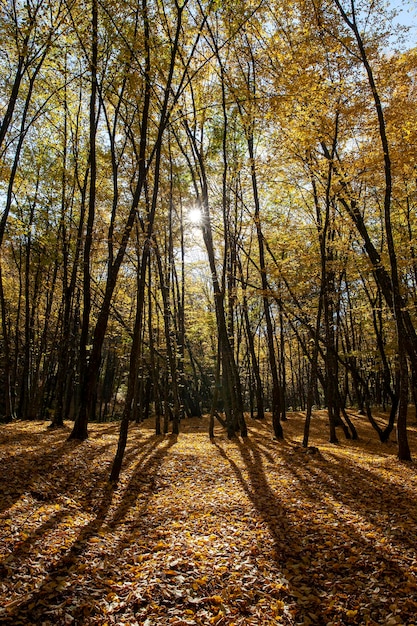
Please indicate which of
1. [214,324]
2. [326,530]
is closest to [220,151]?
[214,324]

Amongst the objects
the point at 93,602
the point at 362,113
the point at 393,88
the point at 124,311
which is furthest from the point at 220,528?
the point at 124,311

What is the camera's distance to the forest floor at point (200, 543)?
10.8 ft

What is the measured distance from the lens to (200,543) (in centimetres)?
449

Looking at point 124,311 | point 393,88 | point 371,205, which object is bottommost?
point 124,311

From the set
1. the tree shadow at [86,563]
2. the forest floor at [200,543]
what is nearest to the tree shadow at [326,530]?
the forest floor at [200,543]

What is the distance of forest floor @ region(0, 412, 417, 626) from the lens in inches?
130

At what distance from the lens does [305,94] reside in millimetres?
8438

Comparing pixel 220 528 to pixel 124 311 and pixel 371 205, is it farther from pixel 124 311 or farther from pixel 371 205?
pixel 124 311

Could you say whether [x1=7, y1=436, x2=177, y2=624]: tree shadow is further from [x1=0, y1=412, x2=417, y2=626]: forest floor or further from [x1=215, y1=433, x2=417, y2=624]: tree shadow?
[x1=215, y1=433, x2=417, y2=624]: tree shadow

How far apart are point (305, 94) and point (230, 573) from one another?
31.0ft

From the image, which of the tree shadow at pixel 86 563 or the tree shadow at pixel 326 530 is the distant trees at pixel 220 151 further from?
the tree shadow at pixel 326 530

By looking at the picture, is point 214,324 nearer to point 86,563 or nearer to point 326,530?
point 326,530

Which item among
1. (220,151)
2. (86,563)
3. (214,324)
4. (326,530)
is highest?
(220,151)

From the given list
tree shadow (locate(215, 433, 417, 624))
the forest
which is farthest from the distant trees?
tree shadow (locate(215, 433, 417, 624))
